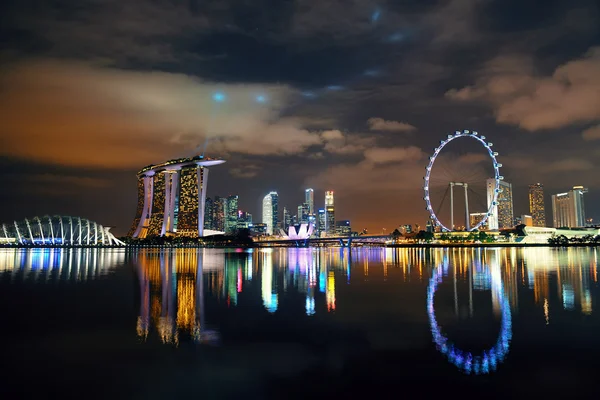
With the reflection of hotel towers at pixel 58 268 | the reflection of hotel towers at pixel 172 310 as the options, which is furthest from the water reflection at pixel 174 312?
the reflection of hotel towers at pixel 58 268

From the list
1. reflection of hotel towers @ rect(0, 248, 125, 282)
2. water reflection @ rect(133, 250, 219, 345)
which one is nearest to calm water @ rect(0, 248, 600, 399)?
water reflection @ rect(133, 250, 219, 345)

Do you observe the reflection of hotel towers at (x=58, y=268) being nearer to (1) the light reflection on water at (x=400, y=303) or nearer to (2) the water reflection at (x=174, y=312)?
(1) the light reflection on water at (x=400, y=303)

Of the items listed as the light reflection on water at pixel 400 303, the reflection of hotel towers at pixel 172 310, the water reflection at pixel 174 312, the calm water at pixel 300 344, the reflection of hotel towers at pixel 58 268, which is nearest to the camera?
the calm water at pixel 300 344

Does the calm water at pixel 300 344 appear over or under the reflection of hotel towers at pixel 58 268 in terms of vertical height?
under

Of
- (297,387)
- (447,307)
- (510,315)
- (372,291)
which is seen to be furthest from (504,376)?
(372,291)

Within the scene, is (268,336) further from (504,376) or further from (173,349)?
(504,376)

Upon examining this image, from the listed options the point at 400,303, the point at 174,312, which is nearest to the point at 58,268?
the point at 174,312

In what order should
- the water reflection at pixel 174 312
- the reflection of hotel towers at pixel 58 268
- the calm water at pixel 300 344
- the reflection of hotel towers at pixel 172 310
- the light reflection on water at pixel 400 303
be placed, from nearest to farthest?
the calm water at pixel 300 344, the light reflection on water at pixel 400 303, the water reflection at pixel 174 312, the reflection of hotel towers at pixel 172 310, the reflection of hotel towers at pixel 58 268

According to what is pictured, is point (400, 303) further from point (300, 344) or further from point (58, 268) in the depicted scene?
point (58, 268)

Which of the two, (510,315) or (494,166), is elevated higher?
(494,166)

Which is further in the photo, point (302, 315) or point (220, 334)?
point (302, 315)

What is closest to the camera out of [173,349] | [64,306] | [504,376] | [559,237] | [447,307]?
[504,376]
